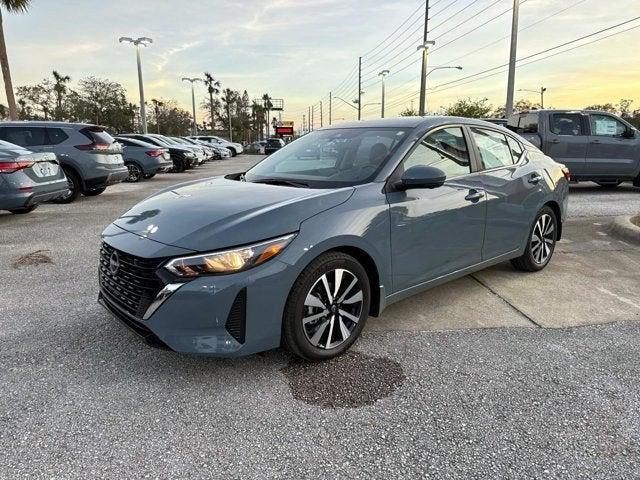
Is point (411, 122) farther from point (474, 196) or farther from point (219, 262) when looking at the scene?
point (219, 262)

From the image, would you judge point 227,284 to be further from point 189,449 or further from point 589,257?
point 589,257

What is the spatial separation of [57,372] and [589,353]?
3418mm

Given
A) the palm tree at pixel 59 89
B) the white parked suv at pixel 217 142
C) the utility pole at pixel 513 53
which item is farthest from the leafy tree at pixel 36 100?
the utility pole at pixel 513 53

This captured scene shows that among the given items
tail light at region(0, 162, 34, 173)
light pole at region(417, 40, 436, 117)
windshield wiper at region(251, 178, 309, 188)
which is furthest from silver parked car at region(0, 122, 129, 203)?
light pole at region(417, 40, 436, 117)

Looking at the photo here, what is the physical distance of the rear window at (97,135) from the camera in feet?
33.3

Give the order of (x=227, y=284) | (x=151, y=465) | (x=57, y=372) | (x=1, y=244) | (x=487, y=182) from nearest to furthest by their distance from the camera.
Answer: (x=151, y=465), (x=227, y=284), (x=57, y=372), (x=487, y=182), (x=1, y=244)

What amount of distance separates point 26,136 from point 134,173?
573cm

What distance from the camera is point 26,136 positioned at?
986cm

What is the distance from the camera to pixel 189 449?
7.45 ft

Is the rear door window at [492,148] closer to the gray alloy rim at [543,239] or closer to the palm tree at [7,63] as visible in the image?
the gray alloy rim at [543,239]

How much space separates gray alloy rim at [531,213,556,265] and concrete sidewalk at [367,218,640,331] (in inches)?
7.0

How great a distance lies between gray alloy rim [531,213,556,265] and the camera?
15.9 ft

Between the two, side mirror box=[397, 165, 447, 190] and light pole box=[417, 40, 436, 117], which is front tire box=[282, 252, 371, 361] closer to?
side mirror box=[397, 165, 447, 190]

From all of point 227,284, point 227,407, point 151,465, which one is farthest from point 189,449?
point 227,284
